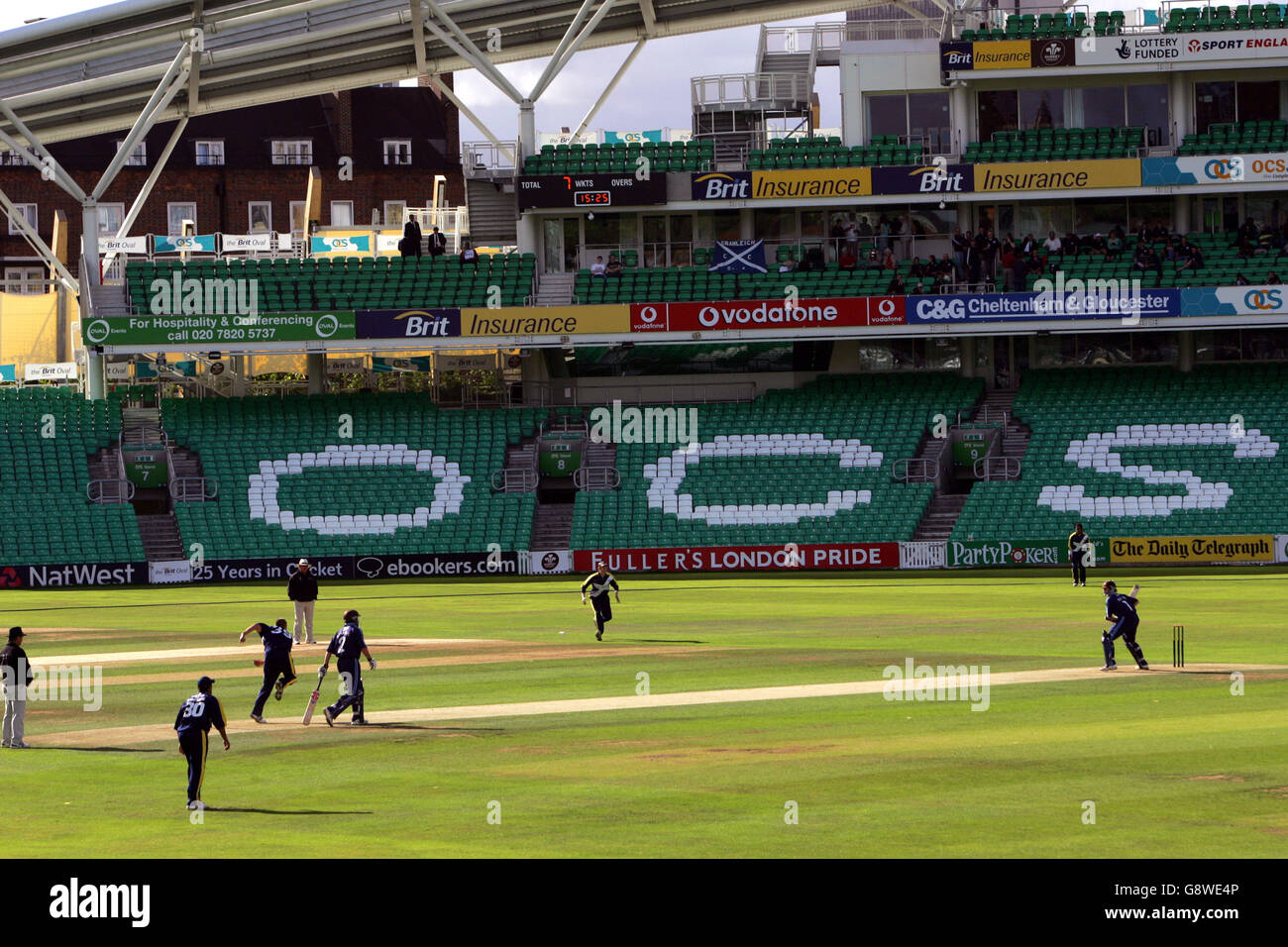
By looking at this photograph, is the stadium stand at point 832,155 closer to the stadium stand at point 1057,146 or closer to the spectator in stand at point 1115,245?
the stadium stand at point 1057,146

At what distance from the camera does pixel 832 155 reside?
58.6 meters

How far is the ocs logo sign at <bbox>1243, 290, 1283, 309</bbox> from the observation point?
54.6m

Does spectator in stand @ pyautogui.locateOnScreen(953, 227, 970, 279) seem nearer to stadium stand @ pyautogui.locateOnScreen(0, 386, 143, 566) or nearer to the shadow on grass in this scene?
stadium stand @ pyautogui.locateOnScreen(0, 386, 143, 566)

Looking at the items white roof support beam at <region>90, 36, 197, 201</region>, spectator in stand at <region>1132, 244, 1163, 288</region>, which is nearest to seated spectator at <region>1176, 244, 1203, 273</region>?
spectator in stand at <region>1132, 244, 1163, 288</region>

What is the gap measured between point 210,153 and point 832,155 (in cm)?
4555

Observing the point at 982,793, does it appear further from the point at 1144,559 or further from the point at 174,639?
the point at 1144,559

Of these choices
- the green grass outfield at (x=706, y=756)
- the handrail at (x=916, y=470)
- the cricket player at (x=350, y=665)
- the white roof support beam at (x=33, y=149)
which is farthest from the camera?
the white roof support beam at (x=33, y=149)

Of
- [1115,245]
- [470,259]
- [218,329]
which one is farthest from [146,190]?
[1115,245]

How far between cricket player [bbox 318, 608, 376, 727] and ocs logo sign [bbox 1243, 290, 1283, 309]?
4204 centimetres

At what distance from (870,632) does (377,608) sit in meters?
13.5

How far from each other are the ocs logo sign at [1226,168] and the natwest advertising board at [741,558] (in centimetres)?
1953

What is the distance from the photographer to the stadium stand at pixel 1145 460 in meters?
49.3

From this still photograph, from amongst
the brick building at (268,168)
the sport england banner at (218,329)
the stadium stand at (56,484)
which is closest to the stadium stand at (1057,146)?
the sport england banner at (218,329)

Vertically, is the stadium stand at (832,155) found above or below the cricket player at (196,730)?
above
